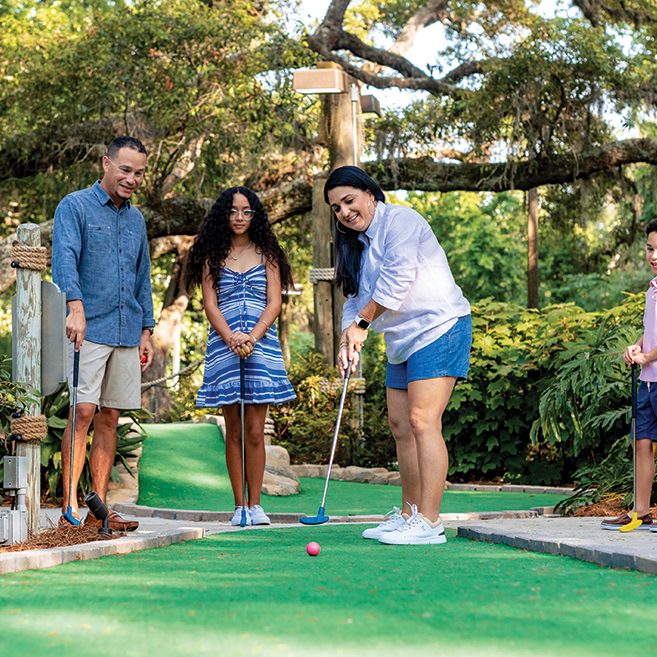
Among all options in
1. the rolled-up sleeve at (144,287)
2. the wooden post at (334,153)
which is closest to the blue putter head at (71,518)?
the rolled-up sleeve at (144,287)

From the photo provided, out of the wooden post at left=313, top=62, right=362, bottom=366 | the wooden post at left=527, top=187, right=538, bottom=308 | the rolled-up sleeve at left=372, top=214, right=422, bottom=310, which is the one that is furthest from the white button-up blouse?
the wooden post at left=527, top=187, right=538, bottom=308

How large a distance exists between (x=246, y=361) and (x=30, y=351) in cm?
164

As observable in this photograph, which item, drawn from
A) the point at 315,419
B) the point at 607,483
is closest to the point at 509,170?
the point at 315,419

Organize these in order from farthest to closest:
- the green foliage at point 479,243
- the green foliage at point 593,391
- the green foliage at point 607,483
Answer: the green foliage at point 479,243 → the green foliage at point 593,391 → the green foliage at point 607,483

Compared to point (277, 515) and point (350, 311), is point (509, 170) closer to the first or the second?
point (277, 515)

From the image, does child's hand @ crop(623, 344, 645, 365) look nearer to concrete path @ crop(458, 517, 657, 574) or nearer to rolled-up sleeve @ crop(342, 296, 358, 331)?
concrete path @ crop(458, 517, 657, 574)

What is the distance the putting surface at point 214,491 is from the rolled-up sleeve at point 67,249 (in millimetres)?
2887

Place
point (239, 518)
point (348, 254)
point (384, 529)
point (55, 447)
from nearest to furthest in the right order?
point (384, 529) → point (348, 254) → point (239, 518) → point (55, 447)

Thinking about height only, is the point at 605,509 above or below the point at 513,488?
above

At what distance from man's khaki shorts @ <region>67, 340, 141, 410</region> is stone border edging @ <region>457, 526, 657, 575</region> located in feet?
5.33

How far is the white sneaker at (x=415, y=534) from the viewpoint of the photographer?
15.8 ft

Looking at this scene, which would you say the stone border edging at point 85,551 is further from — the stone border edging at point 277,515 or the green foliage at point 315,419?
the green foliage at point 315,419

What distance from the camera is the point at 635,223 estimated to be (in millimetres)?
18516

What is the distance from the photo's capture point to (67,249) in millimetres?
5383
